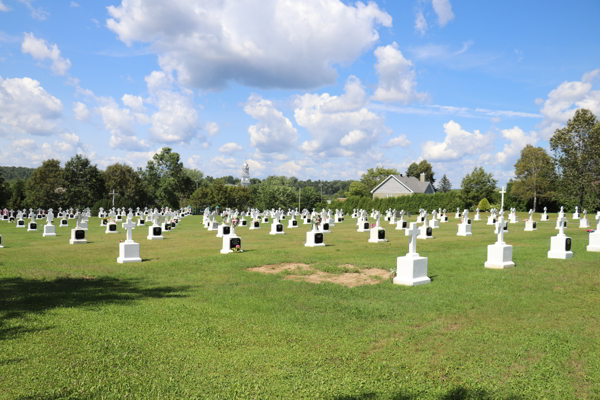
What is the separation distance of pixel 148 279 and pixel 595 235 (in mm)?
14616

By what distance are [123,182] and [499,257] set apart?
67.0 meters

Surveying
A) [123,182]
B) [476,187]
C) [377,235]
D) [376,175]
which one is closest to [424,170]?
[376,175]

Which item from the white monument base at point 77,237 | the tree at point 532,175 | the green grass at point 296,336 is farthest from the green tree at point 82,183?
the tree at point 532,175

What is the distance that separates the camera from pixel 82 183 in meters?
66.3

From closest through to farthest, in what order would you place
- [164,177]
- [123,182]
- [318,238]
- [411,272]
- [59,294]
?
[59,294] → [411,272] → [318,238] → [123,182] → [164,177]

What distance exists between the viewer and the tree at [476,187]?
5797 centimetres

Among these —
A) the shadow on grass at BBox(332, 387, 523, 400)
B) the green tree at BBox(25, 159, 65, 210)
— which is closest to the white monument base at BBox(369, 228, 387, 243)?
the shadow on grass at BBox(332, 387, 523, 400)

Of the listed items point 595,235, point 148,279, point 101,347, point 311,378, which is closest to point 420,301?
point 311,378

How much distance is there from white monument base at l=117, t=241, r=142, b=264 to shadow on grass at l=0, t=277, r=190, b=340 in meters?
3.23

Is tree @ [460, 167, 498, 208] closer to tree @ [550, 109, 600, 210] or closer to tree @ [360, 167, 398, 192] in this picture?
tree @ [550, 109, 600, 210]

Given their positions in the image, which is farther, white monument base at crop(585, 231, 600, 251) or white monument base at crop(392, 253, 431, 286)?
white monument base at crop(585, 231, 600, 251)

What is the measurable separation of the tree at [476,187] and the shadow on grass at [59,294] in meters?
52.6

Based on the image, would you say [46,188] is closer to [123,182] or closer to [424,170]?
[123,182]

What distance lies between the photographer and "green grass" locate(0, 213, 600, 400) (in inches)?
183
